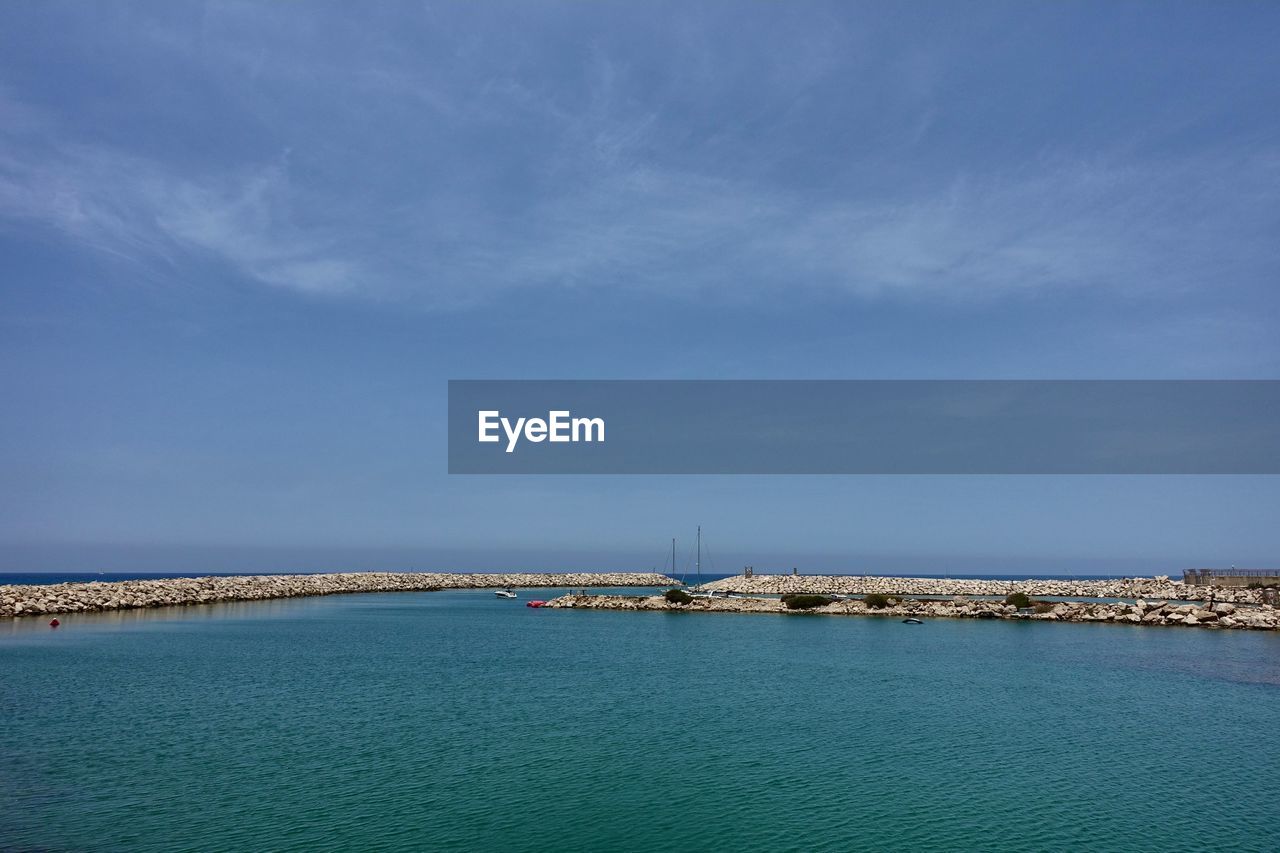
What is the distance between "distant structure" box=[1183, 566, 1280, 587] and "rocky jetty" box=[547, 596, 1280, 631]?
89.8ft

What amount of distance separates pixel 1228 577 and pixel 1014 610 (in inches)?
2158

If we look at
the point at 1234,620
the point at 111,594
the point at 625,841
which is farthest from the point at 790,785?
the point at 111,594

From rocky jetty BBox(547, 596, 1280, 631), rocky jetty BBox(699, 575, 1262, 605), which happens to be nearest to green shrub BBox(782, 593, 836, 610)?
rocky jetty BBox(547, 596, 1280, 631)

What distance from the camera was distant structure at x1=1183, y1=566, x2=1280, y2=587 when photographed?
11488 cm

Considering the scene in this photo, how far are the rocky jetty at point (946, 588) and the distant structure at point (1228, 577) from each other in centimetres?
181

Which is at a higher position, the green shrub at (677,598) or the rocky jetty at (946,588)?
the green shrub at (677,598)

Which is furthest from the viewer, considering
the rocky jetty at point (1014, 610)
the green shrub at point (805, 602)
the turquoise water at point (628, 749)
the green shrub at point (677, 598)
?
the green shrub at point (677, 598)

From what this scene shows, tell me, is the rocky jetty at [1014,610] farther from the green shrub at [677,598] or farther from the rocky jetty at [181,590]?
the rocky jetty at [181,590]

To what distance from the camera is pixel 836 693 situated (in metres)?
41.1

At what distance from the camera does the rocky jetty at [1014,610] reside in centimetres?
7850

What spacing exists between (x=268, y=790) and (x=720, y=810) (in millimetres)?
13851

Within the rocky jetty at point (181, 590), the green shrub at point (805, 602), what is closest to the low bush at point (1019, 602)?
the green shrub at point (805, 602)

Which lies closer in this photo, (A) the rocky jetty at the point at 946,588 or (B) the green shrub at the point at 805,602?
(B) the green shrub at the point at 805,602

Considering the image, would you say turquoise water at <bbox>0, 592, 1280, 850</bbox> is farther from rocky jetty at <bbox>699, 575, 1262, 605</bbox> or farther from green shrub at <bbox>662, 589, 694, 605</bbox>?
rocky jetty at <bbox>699, 575, 1262, 605</bbox>
